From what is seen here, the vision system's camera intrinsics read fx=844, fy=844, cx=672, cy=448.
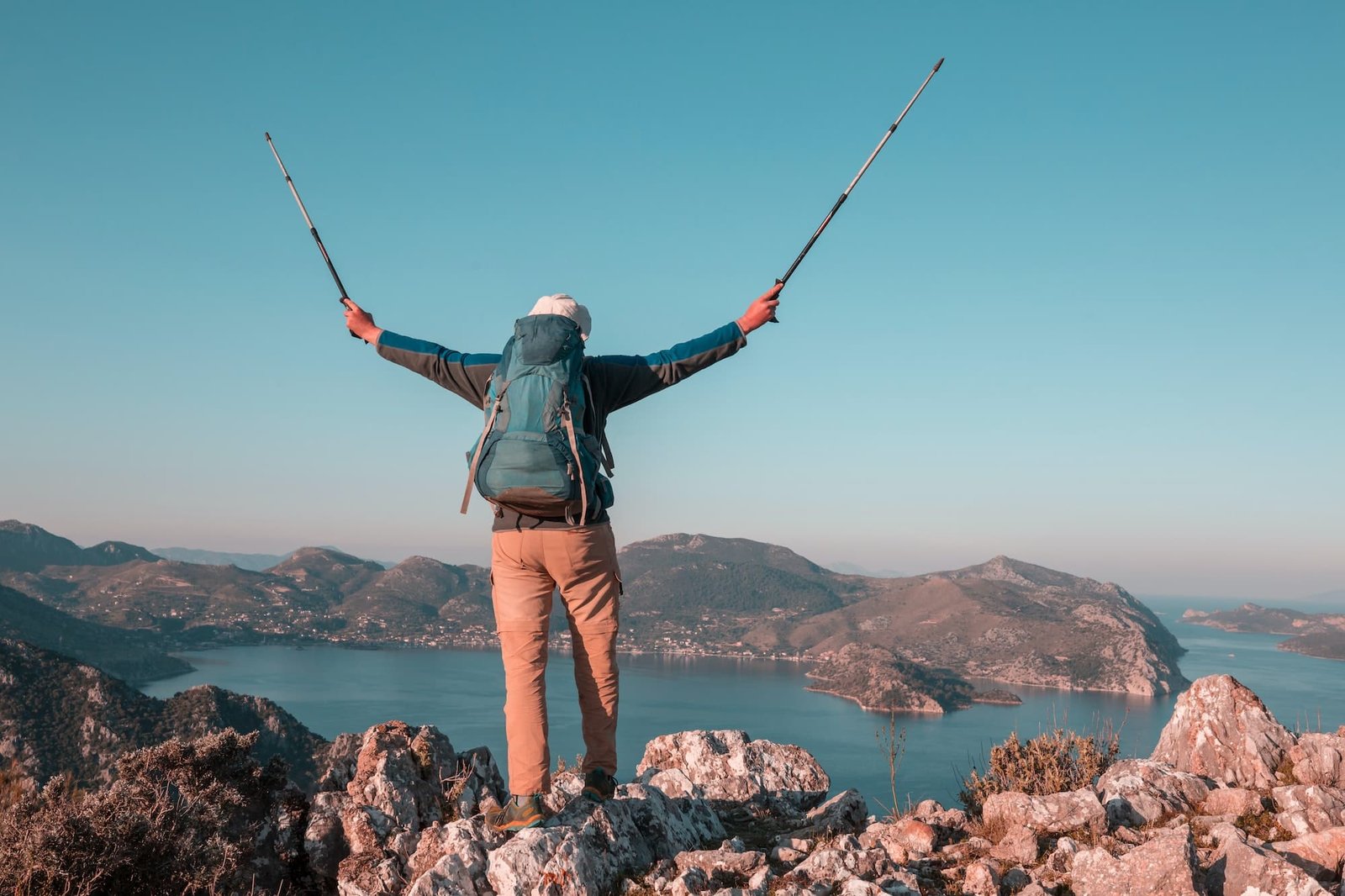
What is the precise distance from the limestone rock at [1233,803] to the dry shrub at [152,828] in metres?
5.99

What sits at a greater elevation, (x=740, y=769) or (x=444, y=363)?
(x=444, y=363)

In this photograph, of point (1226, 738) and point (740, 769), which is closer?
point (1226, 738)

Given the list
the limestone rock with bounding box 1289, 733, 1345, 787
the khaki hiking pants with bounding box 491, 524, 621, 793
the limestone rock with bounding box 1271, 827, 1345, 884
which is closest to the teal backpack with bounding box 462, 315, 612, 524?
the khaki hiking pants with bounding box 491, 524, 621, 793

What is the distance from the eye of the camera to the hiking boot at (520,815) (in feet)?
15.0

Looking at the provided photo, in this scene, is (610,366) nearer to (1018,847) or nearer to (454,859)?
(454,859)

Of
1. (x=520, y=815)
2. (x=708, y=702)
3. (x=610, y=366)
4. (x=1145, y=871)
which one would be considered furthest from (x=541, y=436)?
(x=708, y=702)

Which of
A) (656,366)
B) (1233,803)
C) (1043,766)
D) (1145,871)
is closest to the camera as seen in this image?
(1145,871)

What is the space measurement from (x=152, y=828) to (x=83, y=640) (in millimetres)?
171884

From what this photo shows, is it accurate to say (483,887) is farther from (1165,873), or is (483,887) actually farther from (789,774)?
(789,774)

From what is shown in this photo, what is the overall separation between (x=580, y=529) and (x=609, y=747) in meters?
1.47

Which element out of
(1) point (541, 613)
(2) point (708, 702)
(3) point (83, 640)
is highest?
(1) point (541, 613)

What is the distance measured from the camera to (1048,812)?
5223 millimetres

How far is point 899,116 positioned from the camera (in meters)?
5.97

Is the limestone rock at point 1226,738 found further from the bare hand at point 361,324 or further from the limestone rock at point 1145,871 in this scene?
the bare hand at point 361,324
